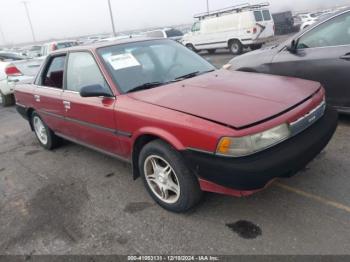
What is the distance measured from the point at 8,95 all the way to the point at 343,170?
8931mm

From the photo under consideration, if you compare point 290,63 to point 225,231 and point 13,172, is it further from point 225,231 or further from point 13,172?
point 13,172

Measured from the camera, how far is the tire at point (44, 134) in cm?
514

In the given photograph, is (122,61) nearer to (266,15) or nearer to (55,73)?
(55,73)

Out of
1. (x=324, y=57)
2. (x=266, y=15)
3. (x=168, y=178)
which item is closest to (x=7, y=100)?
(x=168, y=178)

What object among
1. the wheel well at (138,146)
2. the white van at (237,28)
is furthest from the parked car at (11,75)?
the white van at (237,28)

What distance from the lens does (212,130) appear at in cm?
253

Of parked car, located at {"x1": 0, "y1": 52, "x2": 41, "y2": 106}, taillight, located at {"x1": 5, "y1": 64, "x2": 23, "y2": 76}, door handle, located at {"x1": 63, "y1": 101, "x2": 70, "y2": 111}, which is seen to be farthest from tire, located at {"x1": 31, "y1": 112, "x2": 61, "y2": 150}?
taillight, located at {"x1": 5, "y1": 64, "x2": 23, "y2": 76}

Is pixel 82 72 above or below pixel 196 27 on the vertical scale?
above

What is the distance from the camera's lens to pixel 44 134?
5.36 m

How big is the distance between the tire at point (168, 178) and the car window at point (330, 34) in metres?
2.97

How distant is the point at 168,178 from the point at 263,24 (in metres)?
15.3

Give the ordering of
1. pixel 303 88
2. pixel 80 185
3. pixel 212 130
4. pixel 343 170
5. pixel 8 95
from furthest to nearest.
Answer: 1. pixel 8 95
2. pixel 80 185
3. pixel 343 170
4. pixel 303 88
5. pixel 212 130

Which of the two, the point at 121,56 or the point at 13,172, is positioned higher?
the point at 121,56

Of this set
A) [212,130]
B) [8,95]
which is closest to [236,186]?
[212,130]
